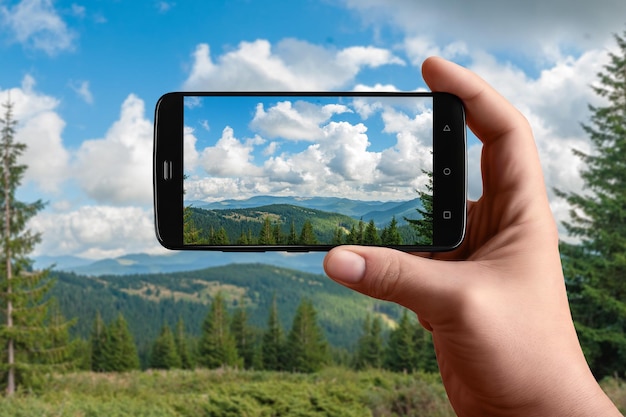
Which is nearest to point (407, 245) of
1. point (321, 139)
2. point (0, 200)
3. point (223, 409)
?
point (321, 139)

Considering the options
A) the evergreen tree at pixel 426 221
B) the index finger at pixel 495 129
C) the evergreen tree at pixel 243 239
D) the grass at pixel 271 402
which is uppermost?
the index finger at pixel 495 129

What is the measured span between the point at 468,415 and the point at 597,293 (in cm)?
1474

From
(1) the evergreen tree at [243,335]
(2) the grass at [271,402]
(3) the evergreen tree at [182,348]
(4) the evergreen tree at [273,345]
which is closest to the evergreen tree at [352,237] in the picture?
(2) the grass at [271,402]

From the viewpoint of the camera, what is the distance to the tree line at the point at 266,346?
70.7ft

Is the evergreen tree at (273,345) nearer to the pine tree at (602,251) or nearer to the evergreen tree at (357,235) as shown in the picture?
the pine tree at (602,251)

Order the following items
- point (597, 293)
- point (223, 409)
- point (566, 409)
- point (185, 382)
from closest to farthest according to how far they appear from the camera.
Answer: point (566, 409) → point (223, 409) → point (185, 382) → point (597, 293)

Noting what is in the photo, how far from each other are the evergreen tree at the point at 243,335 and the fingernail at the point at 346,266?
25.7 metres

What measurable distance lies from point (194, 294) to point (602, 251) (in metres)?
47.2

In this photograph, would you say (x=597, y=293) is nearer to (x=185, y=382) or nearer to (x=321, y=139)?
(x=185, y=382)

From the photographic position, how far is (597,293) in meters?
14.8

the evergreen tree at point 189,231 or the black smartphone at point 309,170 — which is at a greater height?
the black smartphone at point 309,170

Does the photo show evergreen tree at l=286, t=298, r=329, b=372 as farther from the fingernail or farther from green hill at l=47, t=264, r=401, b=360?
green hill at l=47, t=264, r=401, b=360

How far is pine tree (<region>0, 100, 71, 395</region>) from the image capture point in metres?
16.9

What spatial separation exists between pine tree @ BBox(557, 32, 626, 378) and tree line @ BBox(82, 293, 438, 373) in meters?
5.86
